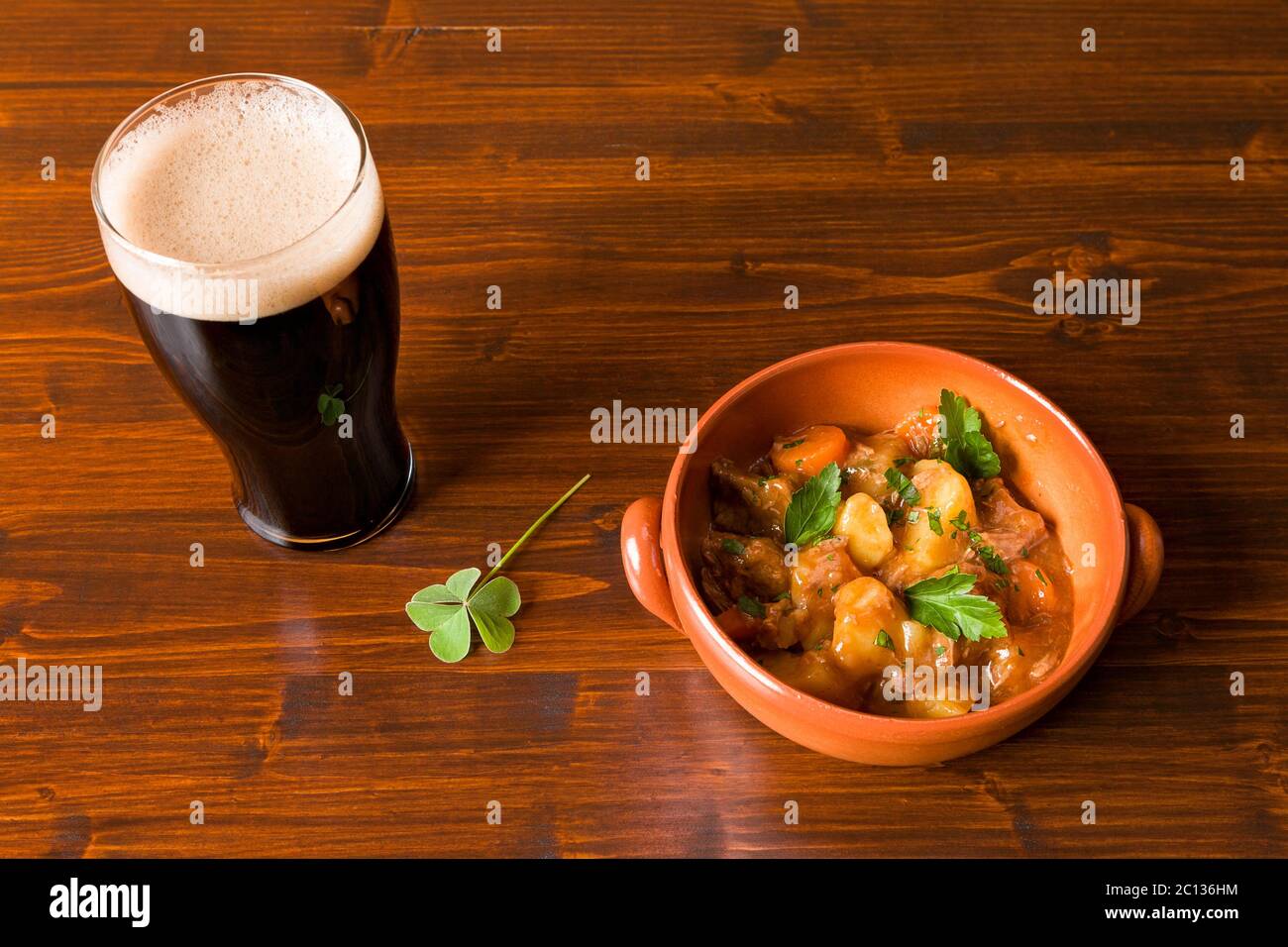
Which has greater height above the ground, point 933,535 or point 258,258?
point 258,258

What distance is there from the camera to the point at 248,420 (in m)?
1.18

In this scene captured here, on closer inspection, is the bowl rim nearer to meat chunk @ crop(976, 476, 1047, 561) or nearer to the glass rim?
meat chunk @ crop(976, 476, 1047, 561)

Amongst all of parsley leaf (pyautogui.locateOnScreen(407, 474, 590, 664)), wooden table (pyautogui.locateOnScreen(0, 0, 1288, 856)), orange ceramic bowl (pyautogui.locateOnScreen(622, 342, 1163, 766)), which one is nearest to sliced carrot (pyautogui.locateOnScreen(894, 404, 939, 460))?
orange ceramic bowl (pyautogui.locateOnScreen(622, 342, 1163, 766))

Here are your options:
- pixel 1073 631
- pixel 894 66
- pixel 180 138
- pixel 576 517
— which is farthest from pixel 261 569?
pixel 894 66

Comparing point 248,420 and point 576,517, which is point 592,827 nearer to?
point 576,517

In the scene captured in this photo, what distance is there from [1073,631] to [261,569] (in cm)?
77

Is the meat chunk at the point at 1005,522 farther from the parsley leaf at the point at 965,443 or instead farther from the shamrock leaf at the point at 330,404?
the shamrock leaf at the point at 330,404

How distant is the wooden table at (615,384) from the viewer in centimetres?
118

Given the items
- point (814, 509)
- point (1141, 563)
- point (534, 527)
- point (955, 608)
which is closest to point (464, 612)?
point (534, 527)

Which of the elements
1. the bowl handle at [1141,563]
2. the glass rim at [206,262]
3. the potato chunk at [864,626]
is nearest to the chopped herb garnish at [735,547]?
the potato chunk at [864,626]

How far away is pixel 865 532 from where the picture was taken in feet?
3.83

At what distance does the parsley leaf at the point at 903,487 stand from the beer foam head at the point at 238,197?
1.66 ft

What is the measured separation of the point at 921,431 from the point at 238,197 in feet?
2.15

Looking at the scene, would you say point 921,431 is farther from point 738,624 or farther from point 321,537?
point 321,537
